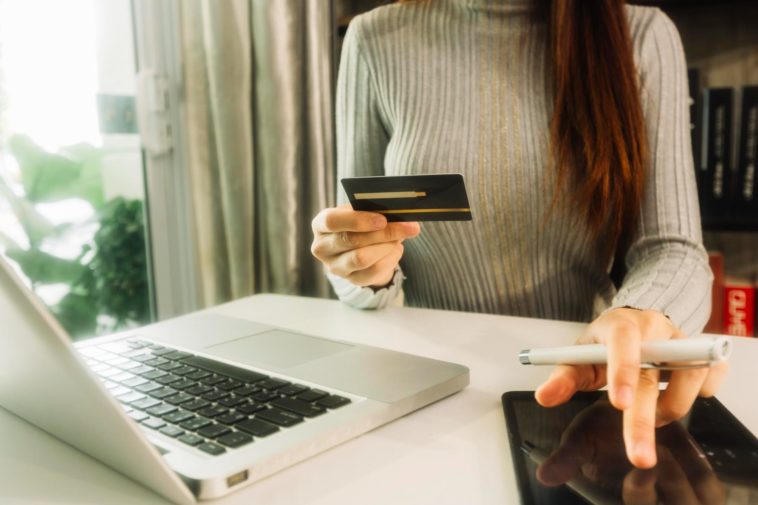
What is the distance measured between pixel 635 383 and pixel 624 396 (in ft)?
0.04

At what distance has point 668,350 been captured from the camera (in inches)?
15.0

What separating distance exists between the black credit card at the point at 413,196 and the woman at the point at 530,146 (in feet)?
0.38

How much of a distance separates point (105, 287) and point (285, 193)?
0.47 metres

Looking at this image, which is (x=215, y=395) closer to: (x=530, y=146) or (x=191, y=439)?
(x=191, y=439)

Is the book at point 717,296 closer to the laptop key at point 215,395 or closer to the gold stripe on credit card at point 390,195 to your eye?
the gold stripe on credit card at point 390,195

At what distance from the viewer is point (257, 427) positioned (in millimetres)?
415

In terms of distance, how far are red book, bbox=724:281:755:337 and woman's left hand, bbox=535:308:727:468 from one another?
3.04ft

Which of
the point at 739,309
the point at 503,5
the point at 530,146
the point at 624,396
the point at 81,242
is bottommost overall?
the point at 739,309

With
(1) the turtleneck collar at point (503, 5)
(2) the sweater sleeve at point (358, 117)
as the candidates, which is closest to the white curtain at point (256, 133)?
(2) the sweater sleeve at point (358, 117)

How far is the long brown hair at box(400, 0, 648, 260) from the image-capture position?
814mm

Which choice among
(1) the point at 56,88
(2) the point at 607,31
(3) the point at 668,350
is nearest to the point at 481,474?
(3) the point at 668,350

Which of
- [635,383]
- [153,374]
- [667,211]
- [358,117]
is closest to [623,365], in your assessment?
[635,383]

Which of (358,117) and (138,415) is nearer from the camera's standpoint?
(138,415)

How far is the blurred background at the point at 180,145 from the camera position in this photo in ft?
4.40
